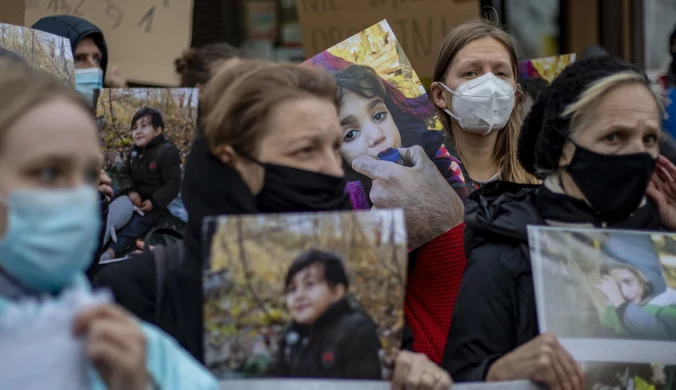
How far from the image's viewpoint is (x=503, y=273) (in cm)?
290

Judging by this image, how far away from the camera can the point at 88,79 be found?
4680mm

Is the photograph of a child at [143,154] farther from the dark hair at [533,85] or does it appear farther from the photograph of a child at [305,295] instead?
the photograph of a child at [305,295]

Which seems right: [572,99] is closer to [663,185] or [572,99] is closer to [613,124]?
[613,124]

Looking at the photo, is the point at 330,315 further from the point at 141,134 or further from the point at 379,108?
the point at 141,134

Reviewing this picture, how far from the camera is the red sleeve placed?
3559 mm

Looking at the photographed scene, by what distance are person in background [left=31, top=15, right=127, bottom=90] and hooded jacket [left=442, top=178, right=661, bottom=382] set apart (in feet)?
7.21

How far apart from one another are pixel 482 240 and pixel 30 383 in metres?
1.53

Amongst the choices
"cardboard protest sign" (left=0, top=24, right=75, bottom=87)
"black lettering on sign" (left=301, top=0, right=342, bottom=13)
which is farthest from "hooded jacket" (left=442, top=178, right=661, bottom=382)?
"black lettering on sign" (left=301, top=0, right=342, bottom=13)

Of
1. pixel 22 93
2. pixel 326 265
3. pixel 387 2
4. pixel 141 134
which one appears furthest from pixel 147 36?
pixel 22 93

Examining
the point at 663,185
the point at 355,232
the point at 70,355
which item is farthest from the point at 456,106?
the point at 70,355

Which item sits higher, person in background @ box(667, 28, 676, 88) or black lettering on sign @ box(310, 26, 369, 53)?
black lettering on sign @ box(310, 26, 369, 53)

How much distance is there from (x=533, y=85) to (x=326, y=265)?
297 cm

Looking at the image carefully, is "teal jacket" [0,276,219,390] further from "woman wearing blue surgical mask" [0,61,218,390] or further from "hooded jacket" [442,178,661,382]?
"hooded jacket" [442,178,661,382]

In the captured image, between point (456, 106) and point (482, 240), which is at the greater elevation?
point (456, 106)
